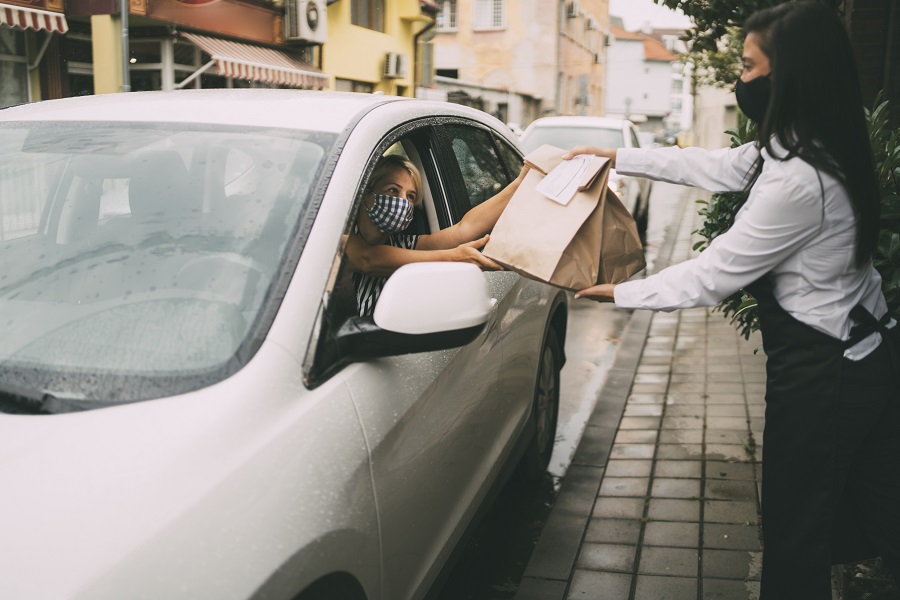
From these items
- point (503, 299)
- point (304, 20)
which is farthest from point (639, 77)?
point (503, 299)

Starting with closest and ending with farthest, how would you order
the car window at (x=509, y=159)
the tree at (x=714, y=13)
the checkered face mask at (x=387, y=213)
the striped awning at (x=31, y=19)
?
the checkered face mask at (x=387, y=213)
the car window at (x=509, y=159)
the tree at (x=714, y=13)
the striped awning at (x=31, y=19)

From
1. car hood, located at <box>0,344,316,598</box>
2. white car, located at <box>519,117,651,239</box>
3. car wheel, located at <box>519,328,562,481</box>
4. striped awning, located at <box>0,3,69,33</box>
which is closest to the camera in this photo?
car hood, located at <box>0,344,316,598</box>

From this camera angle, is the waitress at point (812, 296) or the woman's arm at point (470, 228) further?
the woman's arm at point (470, 228)

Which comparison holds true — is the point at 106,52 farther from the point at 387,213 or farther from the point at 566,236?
the point at 566,236

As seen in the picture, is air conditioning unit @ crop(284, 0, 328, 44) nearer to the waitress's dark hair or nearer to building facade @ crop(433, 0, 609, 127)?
the waitress's dark hair

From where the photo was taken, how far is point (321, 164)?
240cm

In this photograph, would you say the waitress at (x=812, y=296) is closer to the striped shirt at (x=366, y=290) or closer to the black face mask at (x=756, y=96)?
the black face mask at (x=756, y=96)

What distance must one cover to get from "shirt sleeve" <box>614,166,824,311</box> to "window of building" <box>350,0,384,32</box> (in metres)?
20.2

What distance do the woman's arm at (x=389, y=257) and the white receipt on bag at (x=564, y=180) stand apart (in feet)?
0.93

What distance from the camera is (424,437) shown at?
95.7 inches

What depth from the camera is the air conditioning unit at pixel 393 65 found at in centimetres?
2298

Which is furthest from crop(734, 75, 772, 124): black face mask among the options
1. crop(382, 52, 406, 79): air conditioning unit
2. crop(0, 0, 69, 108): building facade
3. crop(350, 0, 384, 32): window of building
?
crop(382, 52, 406, 79): air conditioning unit

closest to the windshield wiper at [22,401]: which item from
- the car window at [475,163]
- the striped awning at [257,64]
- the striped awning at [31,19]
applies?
the car window at [475,163]

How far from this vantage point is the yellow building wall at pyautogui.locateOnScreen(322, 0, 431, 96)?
20.6 meters
